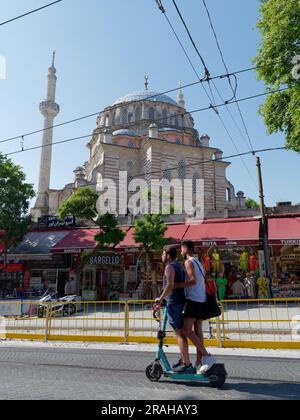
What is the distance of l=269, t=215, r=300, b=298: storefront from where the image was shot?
624 inches

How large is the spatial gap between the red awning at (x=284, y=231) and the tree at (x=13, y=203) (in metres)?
14.0

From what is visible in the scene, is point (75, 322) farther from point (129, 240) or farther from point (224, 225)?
point (224, 225)

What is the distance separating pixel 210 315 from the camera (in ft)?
14.5

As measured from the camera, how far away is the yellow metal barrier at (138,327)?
7488 mm

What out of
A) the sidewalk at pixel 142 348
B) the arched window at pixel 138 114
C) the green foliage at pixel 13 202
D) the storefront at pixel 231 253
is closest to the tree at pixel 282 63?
the storefront at pixel 231 253

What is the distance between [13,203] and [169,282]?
17.9m

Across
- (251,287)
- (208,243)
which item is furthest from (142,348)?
(208,243)

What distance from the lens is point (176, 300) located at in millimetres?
4309

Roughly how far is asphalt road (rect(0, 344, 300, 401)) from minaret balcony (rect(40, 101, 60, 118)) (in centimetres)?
3299

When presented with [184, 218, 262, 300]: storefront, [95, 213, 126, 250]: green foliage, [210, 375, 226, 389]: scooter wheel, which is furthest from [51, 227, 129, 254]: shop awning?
[210, 375, 226, 389]: scooter wheel

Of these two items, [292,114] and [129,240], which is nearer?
[292,114]

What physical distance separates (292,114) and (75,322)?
9792mm

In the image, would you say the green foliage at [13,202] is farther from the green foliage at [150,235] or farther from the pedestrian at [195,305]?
the pedestrian at [195,305]

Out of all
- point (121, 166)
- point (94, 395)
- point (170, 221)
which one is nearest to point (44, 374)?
point (94, 395)
